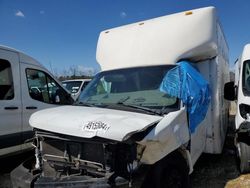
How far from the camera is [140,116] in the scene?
4.12 meters

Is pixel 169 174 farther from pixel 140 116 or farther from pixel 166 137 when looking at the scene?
pixel 140 116

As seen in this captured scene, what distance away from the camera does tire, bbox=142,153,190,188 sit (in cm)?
393

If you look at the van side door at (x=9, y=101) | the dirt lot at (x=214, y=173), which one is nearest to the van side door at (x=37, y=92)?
the van side door at (x=9, y=101)

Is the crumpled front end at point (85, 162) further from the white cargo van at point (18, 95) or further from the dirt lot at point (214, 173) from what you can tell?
the dirt lot at point (214, 173)

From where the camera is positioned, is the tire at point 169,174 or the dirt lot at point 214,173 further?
the dirt lot at point 214,173

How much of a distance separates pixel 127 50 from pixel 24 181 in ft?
10.3

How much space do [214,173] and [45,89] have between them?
13.0 ft

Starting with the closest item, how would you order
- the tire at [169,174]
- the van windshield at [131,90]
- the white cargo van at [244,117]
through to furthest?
the tire at [169,174] < the van windshield at [131,90] < the white cargo van at [244,117]

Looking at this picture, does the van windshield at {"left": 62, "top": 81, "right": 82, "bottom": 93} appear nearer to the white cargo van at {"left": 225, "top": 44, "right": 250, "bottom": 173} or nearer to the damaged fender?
the white cargo van at {"left": 225, "top": 44, "right": 250, "bottom": 173}

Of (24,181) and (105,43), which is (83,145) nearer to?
(24,181)

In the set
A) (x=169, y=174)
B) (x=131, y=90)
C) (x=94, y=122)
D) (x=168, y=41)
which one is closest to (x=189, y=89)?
(x=131, y=90)

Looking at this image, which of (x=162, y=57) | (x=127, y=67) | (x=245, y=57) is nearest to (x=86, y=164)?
(x=127, y=67)

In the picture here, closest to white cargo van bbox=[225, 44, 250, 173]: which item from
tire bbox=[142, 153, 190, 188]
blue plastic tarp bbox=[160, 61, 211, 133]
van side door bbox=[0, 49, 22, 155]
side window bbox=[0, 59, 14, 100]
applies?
blue plastic tarp bbox=[160, 61, 211, 133]

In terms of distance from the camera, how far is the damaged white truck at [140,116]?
3.71 metres
